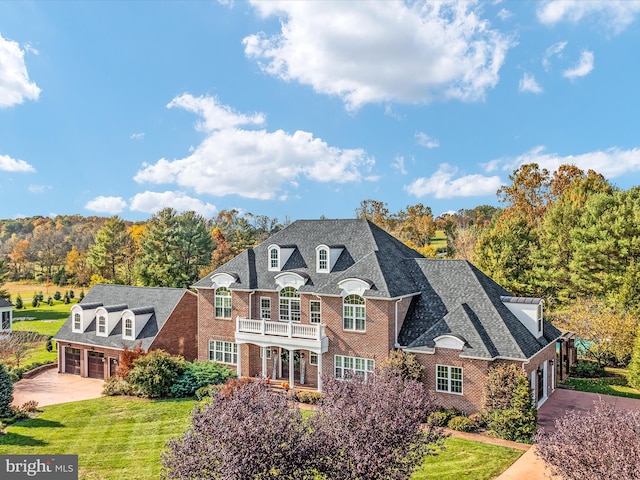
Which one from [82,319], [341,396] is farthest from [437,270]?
[82,319]

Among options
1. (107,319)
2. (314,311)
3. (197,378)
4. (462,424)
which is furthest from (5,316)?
(462,424)

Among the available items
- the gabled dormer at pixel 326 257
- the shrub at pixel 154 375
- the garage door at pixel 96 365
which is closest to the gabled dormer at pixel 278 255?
the gabled dormer at pixel 326 257

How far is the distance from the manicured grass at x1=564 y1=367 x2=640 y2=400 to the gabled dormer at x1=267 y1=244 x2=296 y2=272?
59.6 ft

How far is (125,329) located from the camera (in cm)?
3098

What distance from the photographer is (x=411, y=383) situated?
1317 cm

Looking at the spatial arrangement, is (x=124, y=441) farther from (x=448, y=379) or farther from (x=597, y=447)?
(x=597, y=447)

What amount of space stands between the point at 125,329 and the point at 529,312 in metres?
24.2

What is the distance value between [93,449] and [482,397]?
54.2 ft

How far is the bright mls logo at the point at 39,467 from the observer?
14883mm

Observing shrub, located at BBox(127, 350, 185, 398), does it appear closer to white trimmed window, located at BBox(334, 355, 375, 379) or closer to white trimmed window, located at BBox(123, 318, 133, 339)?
white trimmed window, located at BBox(123, 318, 133, 339)

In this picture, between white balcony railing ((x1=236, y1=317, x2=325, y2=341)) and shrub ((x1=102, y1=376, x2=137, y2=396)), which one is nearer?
white balcony railing ((x1=236, y1=317, x2=325, y2=341))

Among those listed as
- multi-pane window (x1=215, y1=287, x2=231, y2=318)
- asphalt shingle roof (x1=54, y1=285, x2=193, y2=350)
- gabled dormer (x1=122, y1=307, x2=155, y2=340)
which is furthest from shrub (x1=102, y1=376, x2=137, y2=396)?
multi-pane window (x1=215, y1=287, x2=231, y2=318)

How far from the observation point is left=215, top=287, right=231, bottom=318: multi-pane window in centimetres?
3006

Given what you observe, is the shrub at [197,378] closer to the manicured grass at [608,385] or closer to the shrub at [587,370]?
the manicured grass at [608,385]
